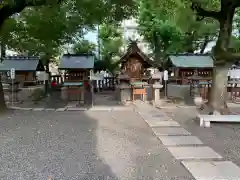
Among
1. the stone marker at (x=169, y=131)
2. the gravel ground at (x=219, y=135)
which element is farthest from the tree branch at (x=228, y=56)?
the stone marker at (x=169, y=131)

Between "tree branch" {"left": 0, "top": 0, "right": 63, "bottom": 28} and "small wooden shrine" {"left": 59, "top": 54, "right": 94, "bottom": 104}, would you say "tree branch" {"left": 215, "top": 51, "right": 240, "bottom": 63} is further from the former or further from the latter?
"small wooden shrine" {"left": 59, "top": 54, "right": 94, "bottom": 104}

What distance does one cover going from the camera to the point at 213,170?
4672 millimetres

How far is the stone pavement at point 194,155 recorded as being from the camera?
4.53 m

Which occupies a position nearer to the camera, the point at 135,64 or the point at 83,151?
the point at 83,151

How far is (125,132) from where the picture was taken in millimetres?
7648

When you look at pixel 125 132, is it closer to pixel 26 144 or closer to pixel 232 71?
pixel 26 144

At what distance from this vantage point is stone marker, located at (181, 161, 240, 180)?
4.38 metres

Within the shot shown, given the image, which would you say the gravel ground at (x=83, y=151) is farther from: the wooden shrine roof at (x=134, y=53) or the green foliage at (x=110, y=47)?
the green foliage at (x=110, y=47)

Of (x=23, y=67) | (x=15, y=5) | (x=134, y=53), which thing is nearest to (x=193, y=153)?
(x=15, y=5)

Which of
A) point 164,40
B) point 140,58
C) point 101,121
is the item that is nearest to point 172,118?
point 101,121

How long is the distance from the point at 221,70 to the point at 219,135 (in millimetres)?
3135

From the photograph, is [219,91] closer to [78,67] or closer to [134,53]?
[134,53]

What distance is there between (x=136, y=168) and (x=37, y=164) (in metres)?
1.67

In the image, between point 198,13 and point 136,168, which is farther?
point 198,13
